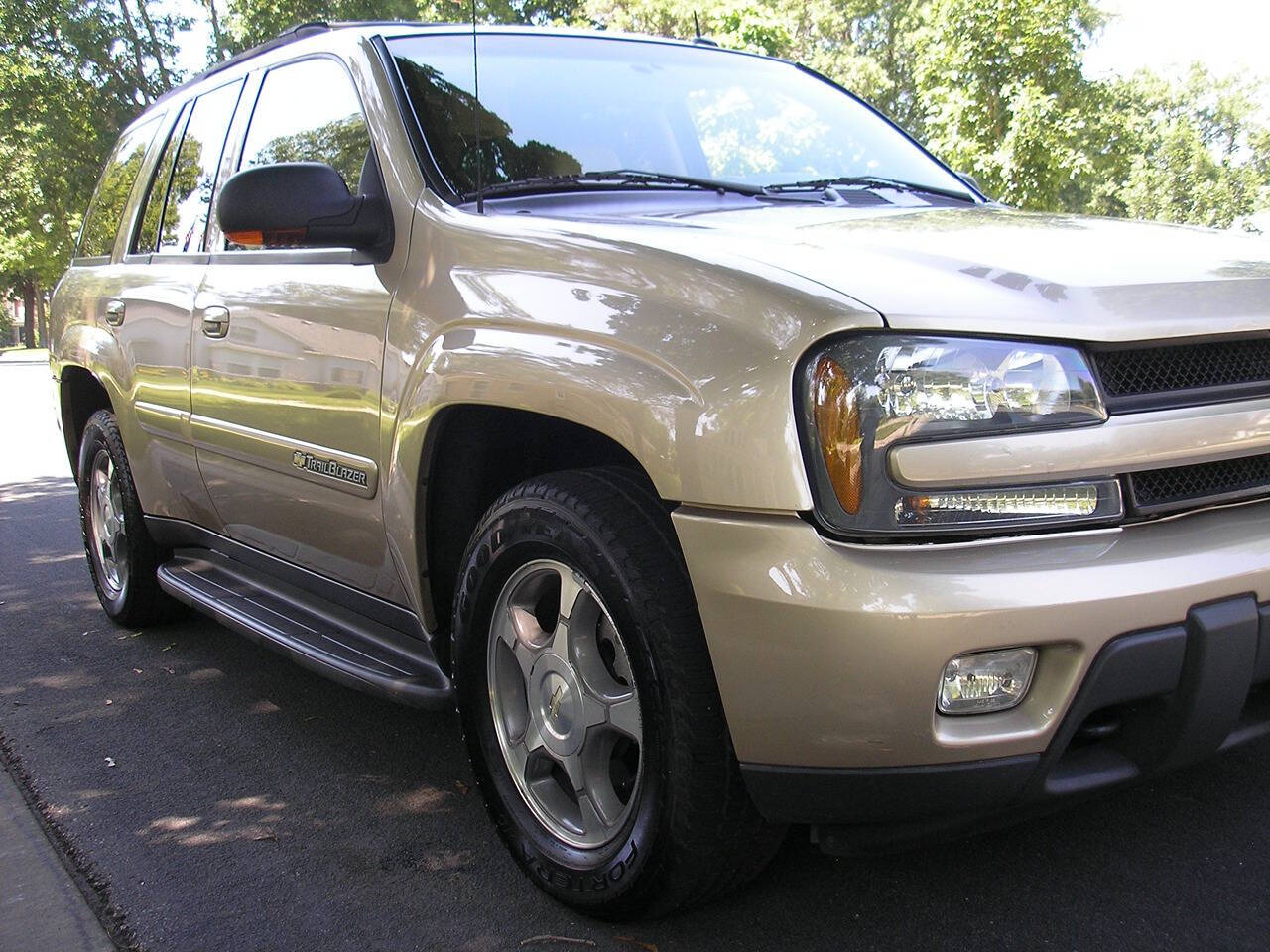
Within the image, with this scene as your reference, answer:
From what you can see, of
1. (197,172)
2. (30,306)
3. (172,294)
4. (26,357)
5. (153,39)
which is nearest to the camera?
(172,294)

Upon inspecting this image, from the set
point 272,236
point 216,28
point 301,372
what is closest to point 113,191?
point 301,372

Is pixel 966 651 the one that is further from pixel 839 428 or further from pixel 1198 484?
pixel 1198 484

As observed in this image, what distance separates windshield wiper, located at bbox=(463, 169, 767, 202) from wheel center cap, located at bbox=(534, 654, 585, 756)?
1.09 metres

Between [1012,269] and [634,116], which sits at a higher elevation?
[634,116]

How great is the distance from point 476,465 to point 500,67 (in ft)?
3.64

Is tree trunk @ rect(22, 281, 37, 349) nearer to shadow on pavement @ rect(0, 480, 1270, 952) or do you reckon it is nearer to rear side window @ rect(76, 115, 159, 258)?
rear side window @ rect(76, 115, 159, 258)

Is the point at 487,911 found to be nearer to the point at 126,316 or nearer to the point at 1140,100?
the point at 126,316

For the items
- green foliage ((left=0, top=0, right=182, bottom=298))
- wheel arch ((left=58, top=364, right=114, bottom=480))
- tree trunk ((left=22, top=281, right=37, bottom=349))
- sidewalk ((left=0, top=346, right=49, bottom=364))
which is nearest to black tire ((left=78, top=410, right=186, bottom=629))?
wheel arch ((left=58, top=364, right=114, bottom=480))

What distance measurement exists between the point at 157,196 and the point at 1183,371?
3624mm

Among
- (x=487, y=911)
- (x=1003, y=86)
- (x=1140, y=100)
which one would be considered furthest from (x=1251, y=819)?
(x=1140, y=100)

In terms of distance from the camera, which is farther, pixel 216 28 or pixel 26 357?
pixel 26 357

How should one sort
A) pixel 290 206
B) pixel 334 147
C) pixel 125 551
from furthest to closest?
pixel 125 551 → pixel 334 147 → pixel 290 206

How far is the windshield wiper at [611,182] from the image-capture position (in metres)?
2.84

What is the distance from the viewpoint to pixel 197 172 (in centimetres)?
403
